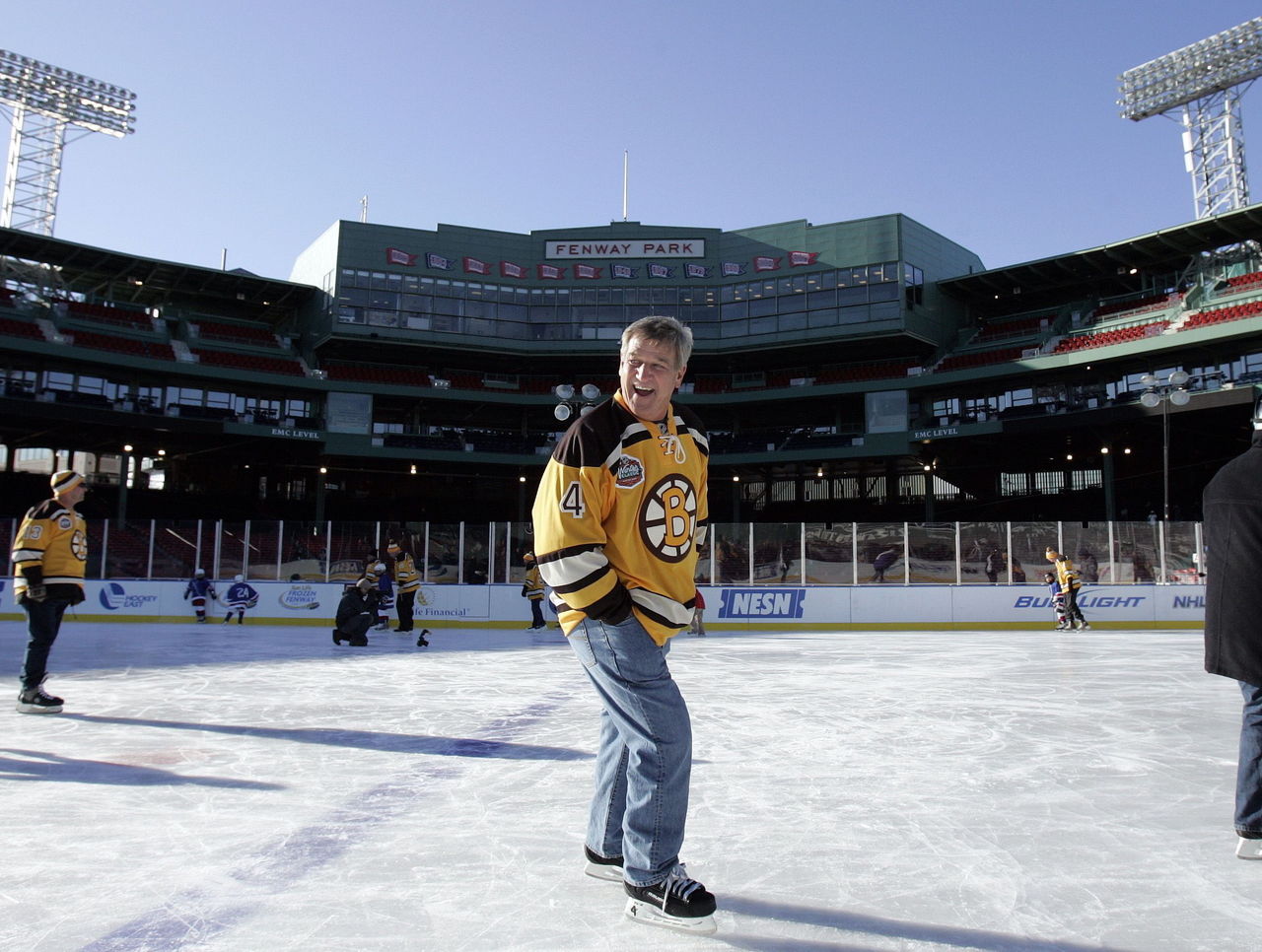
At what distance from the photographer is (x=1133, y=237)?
115ft

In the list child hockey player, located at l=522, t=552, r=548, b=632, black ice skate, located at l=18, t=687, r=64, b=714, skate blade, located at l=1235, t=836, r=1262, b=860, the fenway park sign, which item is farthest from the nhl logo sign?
the fenway park sign

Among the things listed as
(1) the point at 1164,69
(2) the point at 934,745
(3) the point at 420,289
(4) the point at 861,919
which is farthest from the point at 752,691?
(1) the point at 1164,69

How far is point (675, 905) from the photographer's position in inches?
93.0

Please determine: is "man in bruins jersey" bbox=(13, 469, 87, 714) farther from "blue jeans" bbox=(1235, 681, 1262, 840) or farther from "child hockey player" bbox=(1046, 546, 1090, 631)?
"child hockey player" bbox=(1046, 546, 1090, 631)

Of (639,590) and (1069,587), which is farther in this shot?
(1069,587)

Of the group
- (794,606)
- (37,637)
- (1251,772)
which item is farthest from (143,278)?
(1251,772)

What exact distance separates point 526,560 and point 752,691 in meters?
12.0

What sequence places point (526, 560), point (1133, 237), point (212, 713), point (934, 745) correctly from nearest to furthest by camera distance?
1. point (934, 745)
2. point (212, 713)
3. point (526, 560)
4. point (1133, 237)

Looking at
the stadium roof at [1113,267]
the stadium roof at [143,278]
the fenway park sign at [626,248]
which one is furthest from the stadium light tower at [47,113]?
the stadium roof at [1113,267]

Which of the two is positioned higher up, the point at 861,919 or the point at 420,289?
the point at 420,289

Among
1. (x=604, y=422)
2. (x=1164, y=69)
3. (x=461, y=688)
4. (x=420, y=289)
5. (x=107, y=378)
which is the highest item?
(x=1164, y=69)

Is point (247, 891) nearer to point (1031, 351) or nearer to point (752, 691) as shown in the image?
point (752, 691)

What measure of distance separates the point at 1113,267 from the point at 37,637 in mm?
42683

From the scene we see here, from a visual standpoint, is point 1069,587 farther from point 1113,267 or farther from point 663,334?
point 1113,267
